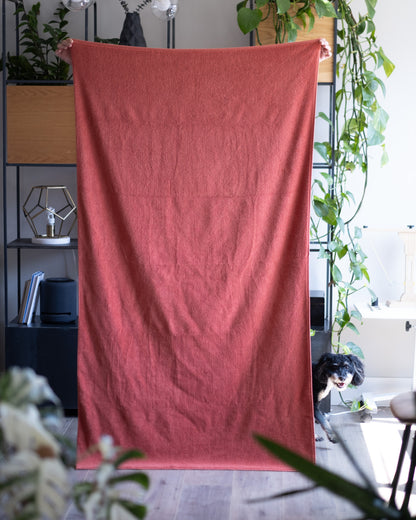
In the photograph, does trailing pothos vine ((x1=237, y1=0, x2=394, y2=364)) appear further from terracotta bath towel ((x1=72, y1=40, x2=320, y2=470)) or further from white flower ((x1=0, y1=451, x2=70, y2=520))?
white flower ((x1=0, y1=451, x2=70, y2=520))

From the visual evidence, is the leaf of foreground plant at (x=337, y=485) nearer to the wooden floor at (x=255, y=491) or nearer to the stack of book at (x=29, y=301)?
the wooden floor at (x=255, y=491)

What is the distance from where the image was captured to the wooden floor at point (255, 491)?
256 cm

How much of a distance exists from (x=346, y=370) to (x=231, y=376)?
560 mm

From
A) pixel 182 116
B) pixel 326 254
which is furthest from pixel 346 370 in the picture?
pixel 182 116

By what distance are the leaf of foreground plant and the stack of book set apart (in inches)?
93.0

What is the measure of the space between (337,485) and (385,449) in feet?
6.27

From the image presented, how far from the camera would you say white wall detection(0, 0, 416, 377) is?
3658mm

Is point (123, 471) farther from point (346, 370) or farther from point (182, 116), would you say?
point (182, 116)

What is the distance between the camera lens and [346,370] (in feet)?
10.5

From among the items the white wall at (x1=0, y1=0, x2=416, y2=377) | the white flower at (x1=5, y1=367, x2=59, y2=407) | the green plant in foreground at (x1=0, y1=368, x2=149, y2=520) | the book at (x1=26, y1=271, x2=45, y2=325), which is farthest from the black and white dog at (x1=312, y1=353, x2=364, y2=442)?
the white flower at (x1=5, y1=367, x2=59, y2=407)

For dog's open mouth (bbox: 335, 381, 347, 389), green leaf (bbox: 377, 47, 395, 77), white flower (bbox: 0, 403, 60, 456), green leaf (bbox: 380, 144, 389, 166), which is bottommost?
dog's open mouth (bbox: 335, 381, 347, 389)

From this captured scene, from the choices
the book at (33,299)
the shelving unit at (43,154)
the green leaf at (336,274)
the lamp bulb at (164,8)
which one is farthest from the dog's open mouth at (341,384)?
the lamp bulb at (164,8)

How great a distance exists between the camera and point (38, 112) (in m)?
3.49

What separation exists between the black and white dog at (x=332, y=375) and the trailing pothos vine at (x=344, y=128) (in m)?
0.27
